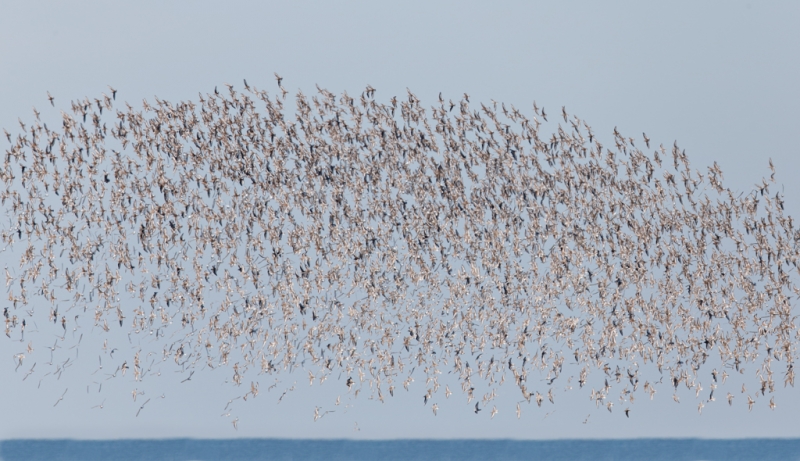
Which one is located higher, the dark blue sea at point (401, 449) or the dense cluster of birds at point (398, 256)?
the dense cluster of birds at point (398, 256)

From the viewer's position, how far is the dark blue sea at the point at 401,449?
128 inches

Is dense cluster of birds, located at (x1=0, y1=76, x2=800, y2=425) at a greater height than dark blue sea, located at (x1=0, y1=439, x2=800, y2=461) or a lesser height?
greater

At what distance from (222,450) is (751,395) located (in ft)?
8.54

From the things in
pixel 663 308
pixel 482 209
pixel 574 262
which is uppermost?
pixel 482 209

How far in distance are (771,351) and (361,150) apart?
7.32 feet

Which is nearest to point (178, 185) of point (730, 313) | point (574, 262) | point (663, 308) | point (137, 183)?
point (137, 183)

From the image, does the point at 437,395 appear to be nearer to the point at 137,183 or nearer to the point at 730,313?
the point at 730,313

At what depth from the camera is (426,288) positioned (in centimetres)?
324

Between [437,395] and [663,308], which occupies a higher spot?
[663,308]

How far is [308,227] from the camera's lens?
320 centimetres

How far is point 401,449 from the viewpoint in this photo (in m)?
3.33

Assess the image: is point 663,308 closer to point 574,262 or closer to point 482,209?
point 574,262

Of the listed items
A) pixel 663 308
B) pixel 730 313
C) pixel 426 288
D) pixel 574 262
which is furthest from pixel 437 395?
pixel 730 313

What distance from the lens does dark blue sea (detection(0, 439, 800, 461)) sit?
10.7 ft
